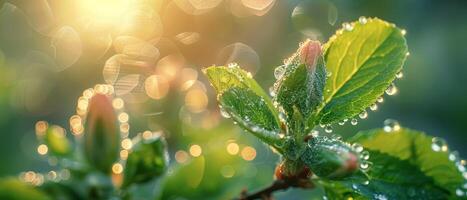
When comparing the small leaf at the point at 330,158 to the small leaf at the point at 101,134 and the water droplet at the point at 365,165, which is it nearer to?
the water droplet at the point at 365,165

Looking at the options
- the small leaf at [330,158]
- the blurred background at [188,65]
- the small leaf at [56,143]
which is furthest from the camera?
the blurred background at [188,65]

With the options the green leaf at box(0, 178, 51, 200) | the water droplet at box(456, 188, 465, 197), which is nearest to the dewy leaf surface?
the water droplet at box(456, 188, 465, 197)

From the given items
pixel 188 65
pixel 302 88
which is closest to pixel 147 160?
pixel 302 88

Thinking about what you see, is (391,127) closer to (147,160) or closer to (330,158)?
(330,158)

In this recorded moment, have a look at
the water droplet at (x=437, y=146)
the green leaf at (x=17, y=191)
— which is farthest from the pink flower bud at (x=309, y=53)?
the green leaf at (x=17, y=191)

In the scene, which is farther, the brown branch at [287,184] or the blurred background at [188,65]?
the blurred background at [188,65]
